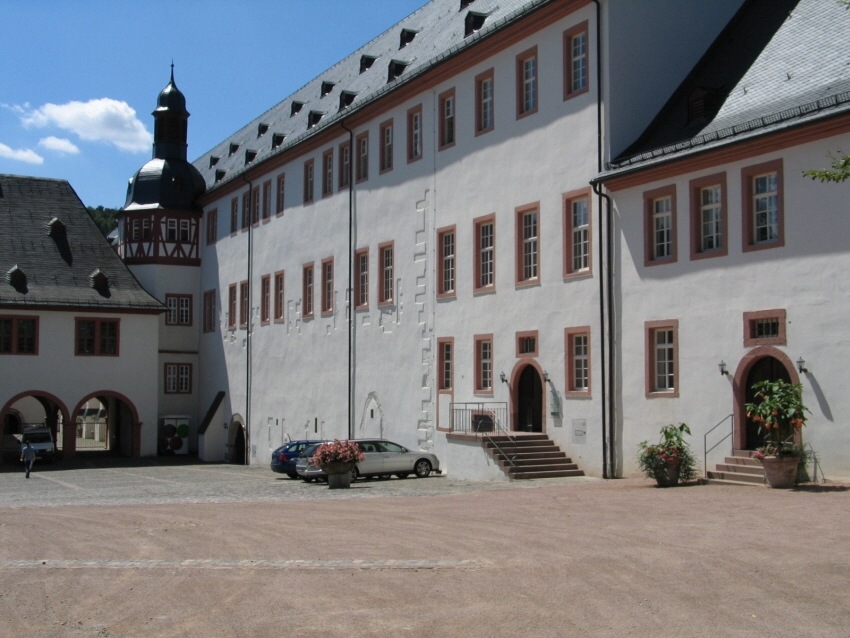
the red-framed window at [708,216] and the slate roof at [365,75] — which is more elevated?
the slate roof at [365,75]

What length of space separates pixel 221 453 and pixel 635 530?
36822 millimetres

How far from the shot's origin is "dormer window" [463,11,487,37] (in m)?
31.5

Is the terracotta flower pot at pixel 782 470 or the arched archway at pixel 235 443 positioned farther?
the arched archway at pixel 235 443

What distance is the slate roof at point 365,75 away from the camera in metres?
31.7

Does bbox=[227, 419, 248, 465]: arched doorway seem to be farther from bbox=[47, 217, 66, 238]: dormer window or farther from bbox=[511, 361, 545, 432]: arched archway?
bbox=[511, 361, 545, 432]: arched archway

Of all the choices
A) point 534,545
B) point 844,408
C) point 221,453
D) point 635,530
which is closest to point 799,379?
point 844,408

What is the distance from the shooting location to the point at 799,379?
2031cm

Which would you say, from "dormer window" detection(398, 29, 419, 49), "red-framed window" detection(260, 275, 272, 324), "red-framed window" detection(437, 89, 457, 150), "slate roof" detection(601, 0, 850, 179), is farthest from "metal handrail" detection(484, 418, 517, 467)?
"red-framed window" detection(260, 275, 272, 324)

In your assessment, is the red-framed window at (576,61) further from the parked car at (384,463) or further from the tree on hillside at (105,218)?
the tree on hillside at (105,218)

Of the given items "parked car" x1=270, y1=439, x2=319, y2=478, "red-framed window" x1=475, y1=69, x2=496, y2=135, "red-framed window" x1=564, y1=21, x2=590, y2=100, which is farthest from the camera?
"parked car" x1=270, y1=439, x2=319, y2=478

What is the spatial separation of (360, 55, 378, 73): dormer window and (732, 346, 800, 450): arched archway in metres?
23.8

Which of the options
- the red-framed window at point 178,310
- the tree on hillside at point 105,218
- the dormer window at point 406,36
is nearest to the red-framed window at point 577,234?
the dormer window at point 406,36

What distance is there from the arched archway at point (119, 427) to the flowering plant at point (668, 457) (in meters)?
30.8

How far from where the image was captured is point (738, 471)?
68.8ft
